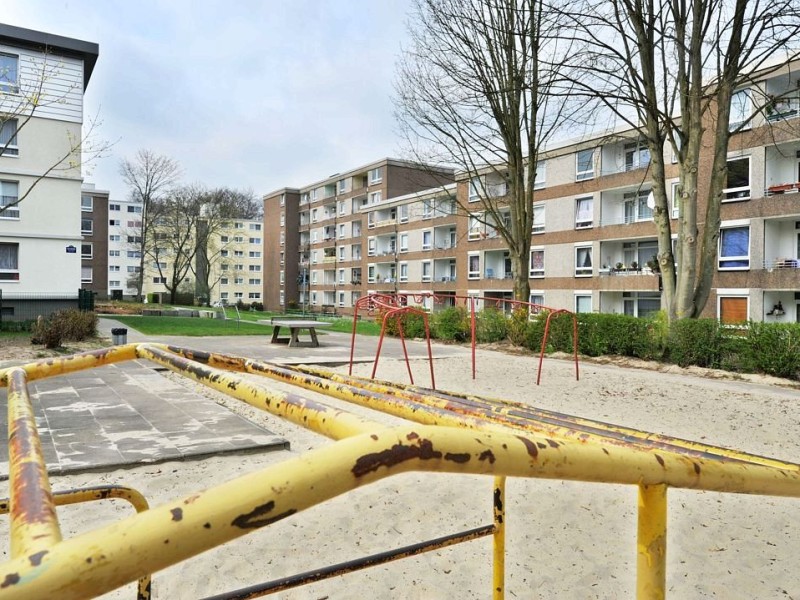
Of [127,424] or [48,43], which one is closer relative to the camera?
[127,424]

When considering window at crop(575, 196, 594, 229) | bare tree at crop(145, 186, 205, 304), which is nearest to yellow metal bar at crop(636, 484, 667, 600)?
window at crop(575, 196, 594, 229)

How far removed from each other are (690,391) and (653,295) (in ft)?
68.5

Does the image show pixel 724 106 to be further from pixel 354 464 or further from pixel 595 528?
pixel 354 464

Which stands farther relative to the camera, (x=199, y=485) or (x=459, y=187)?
(x=459, y=187)

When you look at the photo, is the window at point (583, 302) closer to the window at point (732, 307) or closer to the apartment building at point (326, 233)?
the window at point (732, 307)

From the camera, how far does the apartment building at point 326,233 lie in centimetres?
5291

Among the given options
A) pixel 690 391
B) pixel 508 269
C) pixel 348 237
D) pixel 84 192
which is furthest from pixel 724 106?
pixel 84 192

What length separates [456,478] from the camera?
4.80 meters

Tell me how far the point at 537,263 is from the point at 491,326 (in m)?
16.5

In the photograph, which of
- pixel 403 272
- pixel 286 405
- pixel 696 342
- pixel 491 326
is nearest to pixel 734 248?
pixel 491 326

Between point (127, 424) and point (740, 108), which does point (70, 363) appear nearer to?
point (127, 424)

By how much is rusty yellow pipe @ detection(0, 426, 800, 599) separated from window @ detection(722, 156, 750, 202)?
1099 inches

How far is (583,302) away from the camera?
3180cm

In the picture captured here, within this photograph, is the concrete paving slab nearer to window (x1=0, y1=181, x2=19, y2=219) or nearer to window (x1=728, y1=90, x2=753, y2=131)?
window (x1=0, y1=181, x2=19, y2=219)
